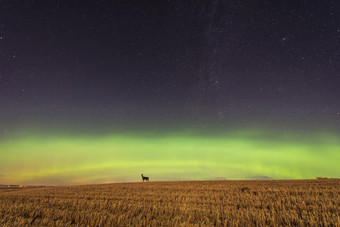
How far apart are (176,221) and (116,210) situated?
3590 mm

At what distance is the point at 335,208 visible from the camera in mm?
9969

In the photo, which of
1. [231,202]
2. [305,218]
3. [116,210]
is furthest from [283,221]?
[116,210]

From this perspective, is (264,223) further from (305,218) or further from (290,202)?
(290,202)

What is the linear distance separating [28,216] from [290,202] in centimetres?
1080

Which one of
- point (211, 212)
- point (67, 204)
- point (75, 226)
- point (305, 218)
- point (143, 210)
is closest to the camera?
Result: point (75, 226)

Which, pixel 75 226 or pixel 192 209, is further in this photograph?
pixel 192 209

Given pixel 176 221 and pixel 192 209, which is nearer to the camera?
pixel 176 221

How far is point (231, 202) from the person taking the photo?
12031mm

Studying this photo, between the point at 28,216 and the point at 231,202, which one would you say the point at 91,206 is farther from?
the point at 231,202

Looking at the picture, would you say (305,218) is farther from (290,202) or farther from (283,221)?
(290,202)

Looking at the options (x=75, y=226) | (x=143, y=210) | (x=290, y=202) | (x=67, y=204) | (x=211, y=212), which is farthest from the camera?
(x=67, y=204)

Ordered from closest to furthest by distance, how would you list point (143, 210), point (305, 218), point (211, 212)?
point (305, 218) < point (211, 212) < point (143, 210)

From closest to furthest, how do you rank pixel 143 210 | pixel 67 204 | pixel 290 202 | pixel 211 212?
pixel 211 212
pixel 143 210
pixel 290 202
pixel 67 204

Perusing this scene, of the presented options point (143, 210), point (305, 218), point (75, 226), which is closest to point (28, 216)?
point (75, 226)
